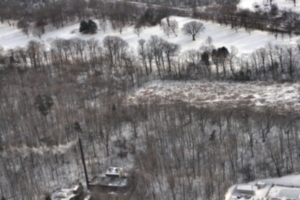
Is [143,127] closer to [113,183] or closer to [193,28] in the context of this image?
[113,183]

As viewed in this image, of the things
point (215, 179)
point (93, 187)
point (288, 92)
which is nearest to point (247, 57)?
point (288, 92)

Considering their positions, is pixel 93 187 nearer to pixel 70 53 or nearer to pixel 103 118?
pixel 103 118

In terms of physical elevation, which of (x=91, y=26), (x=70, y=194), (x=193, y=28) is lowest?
(x=70, y=194)

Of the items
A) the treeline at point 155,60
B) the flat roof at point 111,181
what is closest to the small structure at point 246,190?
the flat roof at point 111,181

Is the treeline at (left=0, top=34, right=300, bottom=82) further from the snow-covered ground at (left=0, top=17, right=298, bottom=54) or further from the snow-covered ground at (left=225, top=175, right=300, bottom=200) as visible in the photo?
the snow-covered ground at (left=225, top=175, right=300, bottom=200)

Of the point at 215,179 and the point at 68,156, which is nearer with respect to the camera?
the point at 215,179

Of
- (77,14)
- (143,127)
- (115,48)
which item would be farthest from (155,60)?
(77,14)
